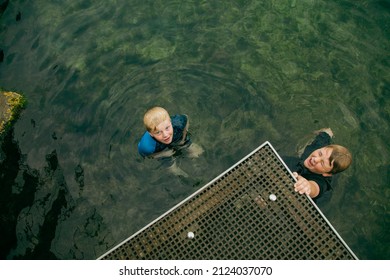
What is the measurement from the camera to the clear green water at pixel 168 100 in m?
4.86

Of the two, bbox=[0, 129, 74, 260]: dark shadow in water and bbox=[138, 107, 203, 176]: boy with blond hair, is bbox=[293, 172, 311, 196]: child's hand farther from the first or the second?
bbox=[0, 129, 74, 260]: dark shadow in water

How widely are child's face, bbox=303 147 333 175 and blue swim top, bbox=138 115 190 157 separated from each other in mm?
1685

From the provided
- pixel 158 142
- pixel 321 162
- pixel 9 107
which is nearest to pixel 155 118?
pixel 158 142

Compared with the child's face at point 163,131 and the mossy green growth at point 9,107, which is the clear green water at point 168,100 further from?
the child's face at point 163,131

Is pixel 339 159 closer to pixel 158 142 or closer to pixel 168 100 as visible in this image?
pixel 158 142

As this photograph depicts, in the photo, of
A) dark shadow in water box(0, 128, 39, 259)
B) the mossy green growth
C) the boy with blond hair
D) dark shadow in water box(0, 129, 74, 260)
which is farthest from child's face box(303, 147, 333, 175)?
the mossy green growth

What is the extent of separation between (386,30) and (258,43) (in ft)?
7.01

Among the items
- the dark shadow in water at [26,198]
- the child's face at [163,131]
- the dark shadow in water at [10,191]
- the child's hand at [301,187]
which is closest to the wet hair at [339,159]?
the child's hand at [301,187]

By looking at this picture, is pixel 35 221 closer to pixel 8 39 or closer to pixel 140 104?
pixel 140 104

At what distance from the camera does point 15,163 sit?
16.6 feet

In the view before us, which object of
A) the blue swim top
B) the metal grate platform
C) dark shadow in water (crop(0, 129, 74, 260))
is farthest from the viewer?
dark shadow in water (crop(0, 129, 74, 260))

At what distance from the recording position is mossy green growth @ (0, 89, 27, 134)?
5.29 meters

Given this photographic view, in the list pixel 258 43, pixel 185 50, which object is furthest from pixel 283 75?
pixel 185 50

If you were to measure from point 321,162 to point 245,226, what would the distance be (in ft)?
4.13
